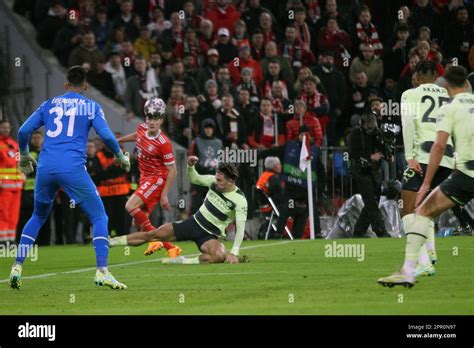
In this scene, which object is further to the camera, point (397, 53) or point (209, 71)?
point (209, 71)

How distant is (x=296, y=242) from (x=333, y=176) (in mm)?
2930

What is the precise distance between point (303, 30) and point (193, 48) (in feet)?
8.24

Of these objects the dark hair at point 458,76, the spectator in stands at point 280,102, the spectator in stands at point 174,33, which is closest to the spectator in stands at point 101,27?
the spectator in stands at point 174,33

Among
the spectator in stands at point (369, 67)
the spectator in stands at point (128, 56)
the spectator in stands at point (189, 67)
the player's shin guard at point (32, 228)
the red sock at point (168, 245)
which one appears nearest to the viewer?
the player's shin guard at point (32, 228)

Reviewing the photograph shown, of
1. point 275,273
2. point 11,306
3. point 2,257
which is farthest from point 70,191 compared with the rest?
point 2,257

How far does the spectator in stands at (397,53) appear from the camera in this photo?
2575cm

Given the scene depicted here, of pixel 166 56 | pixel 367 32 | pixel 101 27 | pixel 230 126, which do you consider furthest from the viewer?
pixel 101 27

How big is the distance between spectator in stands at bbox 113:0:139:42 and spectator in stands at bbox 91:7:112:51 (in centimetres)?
26

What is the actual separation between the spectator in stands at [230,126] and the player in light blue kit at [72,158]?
11.2 metres

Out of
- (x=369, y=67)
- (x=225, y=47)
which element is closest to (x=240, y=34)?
(x=225, y=47)

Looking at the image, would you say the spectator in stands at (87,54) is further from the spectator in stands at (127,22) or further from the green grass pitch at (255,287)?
the green grass pitch at (255,287)

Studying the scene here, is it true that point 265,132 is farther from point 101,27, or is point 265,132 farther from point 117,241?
point 117,241

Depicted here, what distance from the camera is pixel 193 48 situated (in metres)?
27.3

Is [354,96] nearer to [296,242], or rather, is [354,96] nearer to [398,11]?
[398,11]
